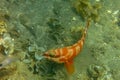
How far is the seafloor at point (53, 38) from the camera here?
449 centimetres

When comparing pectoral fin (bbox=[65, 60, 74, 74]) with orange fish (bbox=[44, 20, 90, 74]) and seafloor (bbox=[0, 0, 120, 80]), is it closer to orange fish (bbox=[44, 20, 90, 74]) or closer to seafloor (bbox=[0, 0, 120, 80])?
orange fish (bbox=[44, 20, 90, 74])

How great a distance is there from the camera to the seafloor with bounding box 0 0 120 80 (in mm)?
4488

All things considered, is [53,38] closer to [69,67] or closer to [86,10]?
[69,67]

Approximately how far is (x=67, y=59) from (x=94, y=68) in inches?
31.1

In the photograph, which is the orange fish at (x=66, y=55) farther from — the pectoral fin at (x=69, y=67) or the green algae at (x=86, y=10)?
the green algae at (x=86, y=10)

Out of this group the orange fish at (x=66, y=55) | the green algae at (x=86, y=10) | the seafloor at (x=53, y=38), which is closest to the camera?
the orange fish at (x=66, y=55)

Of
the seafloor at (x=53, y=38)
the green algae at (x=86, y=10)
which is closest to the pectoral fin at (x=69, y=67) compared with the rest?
the seafloor at (x=53, y=38)

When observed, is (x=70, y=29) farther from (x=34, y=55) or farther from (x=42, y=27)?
(x=34, y=55)

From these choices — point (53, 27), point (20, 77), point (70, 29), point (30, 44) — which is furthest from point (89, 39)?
point (20, 77)

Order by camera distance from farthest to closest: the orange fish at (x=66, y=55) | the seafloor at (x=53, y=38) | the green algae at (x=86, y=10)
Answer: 1. the green algae at (x=86, y=10)
2. the seafloor at (x=53, y=38)
3. the orange fish at (x=66, y=55)

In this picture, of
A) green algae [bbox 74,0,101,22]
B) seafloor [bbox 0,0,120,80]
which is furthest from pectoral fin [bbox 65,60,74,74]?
green algae [bbox 74,0,101,22]

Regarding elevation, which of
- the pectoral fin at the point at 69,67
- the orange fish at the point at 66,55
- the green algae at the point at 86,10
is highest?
the green algae at the point at 86,10

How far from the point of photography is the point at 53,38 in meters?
5.17

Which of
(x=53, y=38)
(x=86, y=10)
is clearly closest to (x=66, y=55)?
(x=53, y=38)
